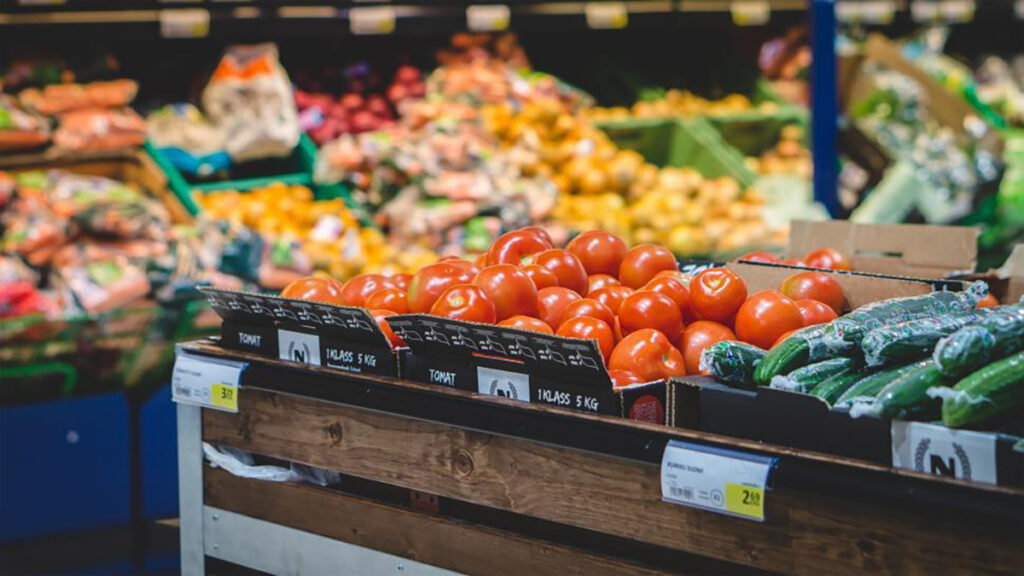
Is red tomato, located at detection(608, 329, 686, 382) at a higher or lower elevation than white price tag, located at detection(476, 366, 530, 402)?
higher

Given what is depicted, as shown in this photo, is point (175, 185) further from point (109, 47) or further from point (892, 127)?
point (892, 127)

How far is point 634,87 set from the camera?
6535mm

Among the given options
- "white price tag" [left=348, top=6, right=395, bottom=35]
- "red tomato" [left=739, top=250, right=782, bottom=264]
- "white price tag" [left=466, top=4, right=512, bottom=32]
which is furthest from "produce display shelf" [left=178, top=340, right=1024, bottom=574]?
"white price tag" [left=466, top=4, right=512, bottom=32]

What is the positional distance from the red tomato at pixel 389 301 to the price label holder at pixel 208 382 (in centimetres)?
29

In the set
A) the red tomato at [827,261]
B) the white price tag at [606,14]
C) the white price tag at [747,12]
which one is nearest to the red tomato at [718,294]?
the red tomato at [827,261]

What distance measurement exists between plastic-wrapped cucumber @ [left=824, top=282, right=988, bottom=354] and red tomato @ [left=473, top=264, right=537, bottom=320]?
62 centimetres

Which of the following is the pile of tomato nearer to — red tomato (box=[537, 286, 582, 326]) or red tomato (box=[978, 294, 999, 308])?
red tomato (box=[537, 286, 582, 326])

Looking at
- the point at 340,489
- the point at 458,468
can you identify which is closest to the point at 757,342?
the point at 458,468

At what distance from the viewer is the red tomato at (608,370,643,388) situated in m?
1.86

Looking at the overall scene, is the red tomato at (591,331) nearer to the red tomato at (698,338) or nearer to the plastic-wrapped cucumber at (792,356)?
the red tomato at (698,338)

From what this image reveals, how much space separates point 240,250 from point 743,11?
3.46 metres

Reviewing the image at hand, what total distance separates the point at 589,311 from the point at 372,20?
382cm

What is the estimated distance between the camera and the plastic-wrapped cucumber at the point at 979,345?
148 centimetres

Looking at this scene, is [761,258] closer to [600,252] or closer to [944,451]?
[600,252]
